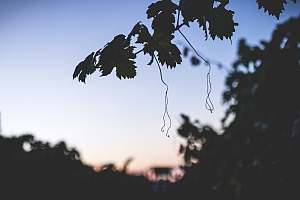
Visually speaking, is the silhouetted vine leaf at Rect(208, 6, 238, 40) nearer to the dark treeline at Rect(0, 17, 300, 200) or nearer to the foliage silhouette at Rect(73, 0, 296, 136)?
the foliage silhouette at Rect(73, 0, 296, 136)

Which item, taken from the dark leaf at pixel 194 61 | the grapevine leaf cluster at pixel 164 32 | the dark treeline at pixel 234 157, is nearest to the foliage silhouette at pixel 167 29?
the grapevine leaf cluster at pixel 164 32

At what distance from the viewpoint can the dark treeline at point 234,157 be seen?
2350 mm

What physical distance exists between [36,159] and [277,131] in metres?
3.51

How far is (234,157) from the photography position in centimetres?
323

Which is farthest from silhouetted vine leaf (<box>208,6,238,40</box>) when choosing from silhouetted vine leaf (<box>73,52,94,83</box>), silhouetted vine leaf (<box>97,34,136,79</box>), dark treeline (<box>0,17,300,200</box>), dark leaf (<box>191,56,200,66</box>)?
dark leaf (<box>191,56,200,66</box>)

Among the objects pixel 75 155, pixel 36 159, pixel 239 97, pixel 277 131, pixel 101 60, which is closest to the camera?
pixel 101 60

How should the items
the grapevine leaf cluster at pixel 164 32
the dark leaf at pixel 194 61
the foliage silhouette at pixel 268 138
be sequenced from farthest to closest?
1. the dark leaf at pixel 194 61
2. the foliage silhouette at pixel 268 138
3. the grapevine leaf cluster at pixel 164 32

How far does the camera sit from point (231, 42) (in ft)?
3.34

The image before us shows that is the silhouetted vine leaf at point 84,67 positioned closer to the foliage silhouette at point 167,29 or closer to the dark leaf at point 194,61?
the foliage silhouette at point 167,29

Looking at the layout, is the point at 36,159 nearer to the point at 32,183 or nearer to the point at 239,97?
the point at 32,183

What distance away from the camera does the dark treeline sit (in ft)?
7.71

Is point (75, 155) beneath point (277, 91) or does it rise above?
above

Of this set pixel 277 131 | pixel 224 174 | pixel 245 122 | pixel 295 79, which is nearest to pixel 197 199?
pixel 224 174

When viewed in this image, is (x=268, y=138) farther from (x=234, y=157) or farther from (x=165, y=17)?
(x=165, y=17)
